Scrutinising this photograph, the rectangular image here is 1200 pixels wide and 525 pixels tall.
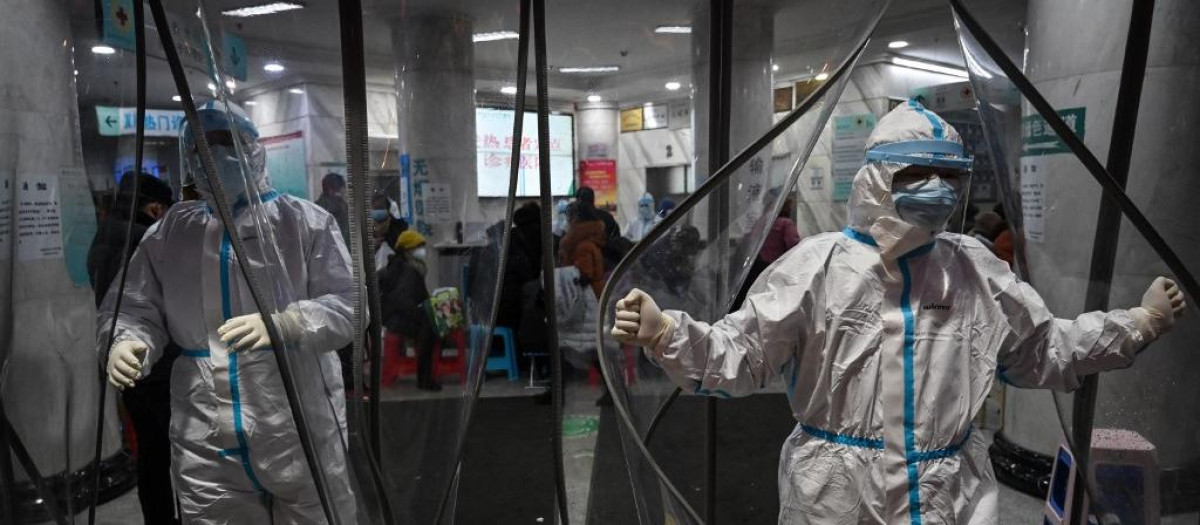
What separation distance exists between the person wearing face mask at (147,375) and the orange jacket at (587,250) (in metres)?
0.89

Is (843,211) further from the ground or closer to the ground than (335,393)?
further from the ground

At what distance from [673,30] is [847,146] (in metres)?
0.47

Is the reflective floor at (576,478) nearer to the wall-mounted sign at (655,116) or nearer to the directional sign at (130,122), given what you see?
the wall-mounted sign at (655,116)

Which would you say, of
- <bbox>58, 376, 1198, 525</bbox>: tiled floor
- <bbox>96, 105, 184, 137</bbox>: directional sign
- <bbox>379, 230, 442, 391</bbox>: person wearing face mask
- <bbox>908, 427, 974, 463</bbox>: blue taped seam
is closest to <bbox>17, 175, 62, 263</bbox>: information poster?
<bbox>96, 105, 184, 137</bbox>: directional sign

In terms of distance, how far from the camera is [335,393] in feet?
4.88

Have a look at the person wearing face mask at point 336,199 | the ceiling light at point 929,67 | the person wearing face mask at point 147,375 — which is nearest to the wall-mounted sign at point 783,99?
the ceiling light at point 929,67

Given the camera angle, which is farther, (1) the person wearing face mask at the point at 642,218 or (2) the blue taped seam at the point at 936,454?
(1) the person wearing face mask at the point at 642,218

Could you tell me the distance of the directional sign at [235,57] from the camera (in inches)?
51.9

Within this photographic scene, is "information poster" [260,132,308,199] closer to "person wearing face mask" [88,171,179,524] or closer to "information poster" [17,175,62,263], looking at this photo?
"person wearing face mask" [88,171,179,524]

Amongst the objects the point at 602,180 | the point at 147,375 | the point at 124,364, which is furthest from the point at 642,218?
the point at 147,375

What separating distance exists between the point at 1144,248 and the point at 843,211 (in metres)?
0.61

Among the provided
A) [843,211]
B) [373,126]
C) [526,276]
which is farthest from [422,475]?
[843,211]

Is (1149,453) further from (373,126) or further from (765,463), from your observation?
(373,126)

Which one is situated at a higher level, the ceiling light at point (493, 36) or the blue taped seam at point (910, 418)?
the ceiling light at point (493, 36)
